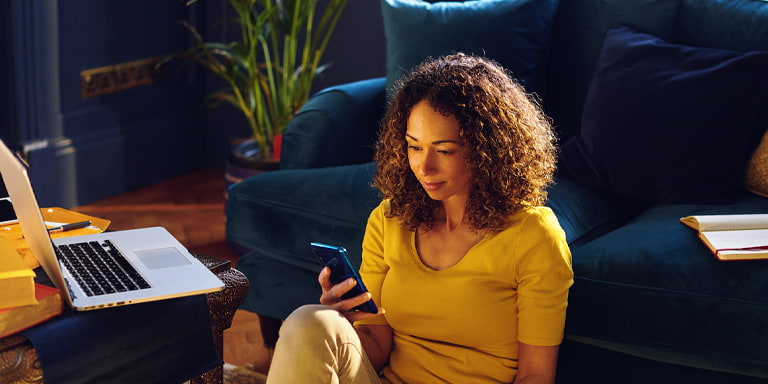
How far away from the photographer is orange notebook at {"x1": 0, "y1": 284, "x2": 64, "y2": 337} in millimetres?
1169

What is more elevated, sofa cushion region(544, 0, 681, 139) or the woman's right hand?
sofa cushion region(544, 0, 681, 139)

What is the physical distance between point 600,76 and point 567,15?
0.30 metres

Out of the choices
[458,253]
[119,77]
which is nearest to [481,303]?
[458,253]

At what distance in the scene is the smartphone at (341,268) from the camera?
134 centimetres

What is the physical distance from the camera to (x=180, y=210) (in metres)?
3.51

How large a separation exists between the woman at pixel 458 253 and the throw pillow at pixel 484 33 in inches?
35.6

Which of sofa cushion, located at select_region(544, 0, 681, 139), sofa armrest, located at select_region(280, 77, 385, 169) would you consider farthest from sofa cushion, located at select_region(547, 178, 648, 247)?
sofa armrest, located at select_region(280, 77, 385, 169)

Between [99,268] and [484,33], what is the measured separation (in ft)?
4.55

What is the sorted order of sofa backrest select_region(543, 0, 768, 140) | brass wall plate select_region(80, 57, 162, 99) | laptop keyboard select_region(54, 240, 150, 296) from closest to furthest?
laptop keyboard select_region(54, 240, 150, 296), sofa backrest select_region(543, 0, 768, 140), brass wall plate select_region(80, 57, 162, 99)

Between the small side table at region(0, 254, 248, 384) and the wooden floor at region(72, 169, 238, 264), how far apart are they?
157cm

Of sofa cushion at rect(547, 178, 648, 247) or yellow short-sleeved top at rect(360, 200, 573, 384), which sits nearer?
yellow short-sleeved top at rect(360, 200, 573, 384)

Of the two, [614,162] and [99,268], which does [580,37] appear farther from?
[99,268]

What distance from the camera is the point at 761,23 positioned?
7.27 feet

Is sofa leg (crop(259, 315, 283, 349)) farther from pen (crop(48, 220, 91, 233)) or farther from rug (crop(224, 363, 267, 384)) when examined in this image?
pen (crop(48, 220, 91, 233))
